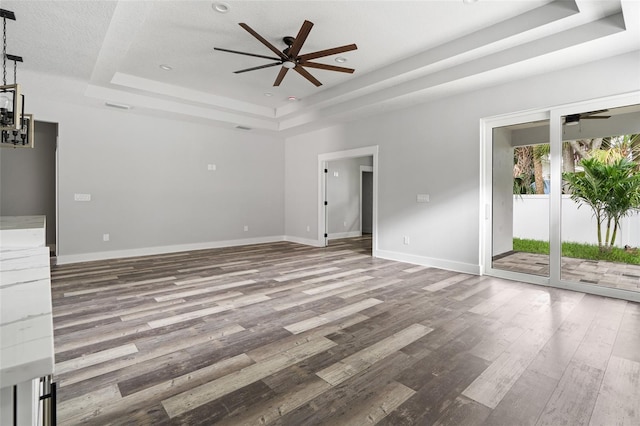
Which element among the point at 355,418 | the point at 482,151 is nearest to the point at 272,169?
the point at 482,151

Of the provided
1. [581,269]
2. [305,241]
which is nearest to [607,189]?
[581,269]

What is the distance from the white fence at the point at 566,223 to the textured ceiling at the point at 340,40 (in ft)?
5.36

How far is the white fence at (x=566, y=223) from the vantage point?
3602 mm

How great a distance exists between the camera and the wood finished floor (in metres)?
1.68

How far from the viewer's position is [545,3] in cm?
317

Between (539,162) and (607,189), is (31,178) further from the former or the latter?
(607,189)

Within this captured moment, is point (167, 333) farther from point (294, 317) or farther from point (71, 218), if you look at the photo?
point (71, 218)

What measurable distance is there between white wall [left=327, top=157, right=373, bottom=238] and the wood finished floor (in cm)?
461

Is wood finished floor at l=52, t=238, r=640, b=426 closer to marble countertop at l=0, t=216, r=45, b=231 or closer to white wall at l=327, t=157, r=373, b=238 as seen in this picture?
marble countertop at l=0, t=216, r=45, b=231

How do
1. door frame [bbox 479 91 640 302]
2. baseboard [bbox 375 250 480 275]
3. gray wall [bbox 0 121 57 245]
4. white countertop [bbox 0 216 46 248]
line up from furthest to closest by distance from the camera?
gray wall [bbox 0 121 57 245] → baseboard [bbox 375 250 480 275] → door frame [bbox 479 91 640 302] → white countertop [bbox 0 216 46 248]

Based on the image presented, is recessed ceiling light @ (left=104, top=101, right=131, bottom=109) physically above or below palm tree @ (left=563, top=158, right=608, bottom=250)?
above

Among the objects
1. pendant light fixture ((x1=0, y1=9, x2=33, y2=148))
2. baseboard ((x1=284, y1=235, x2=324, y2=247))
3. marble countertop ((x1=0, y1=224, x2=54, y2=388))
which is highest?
pendant light fixture ((x1=0, y1=9, x2=33, y2=148))

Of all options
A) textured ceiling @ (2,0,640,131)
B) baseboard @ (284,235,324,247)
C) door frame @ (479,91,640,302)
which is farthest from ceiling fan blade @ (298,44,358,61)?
baseboard @ (284,235,324,247)

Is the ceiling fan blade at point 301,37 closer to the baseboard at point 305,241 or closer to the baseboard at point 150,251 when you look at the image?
the baseboard at point 305,241
